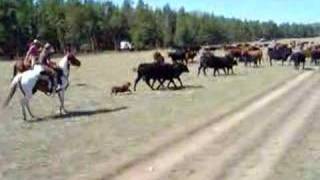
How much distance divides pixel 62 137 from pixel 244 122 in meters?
5.09

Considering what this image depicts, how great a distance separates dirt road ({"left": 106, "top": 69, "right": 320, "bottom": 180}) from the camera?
12.3 meters

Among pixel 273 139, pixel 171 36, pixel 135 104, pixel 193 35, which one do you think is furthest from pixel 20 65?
pixel 193 35

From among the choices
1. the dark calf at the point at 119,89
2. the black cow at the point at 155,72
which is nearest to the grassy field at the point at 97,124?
the dark calf at the point at 119,89

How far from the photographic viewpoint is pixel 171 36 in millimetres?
140000

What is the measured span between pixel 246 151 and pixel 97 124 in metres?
5.59

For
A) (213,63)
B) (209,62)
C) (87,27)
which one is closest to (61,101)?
(209,62)

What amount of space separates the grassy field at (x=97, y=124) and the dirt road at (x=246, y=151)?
89 centimetres

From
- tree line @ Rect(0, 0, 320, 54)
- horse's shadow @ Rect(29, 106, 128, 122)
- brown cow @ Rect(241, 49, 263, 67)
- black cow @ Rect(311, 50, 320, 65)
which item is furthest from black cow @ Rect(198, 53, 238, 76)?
tree line @ Rect(0, 0, 320, 54)

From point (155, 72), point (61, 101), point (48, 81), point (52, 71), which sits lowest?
point (155, 72)

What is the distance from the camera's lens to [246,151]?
47.2 feet

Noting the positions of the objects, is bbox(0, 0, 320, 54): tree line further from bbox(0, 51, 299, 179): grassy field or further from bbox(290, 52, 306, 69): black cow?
bbox(0, 51, 299, 179): grassy field

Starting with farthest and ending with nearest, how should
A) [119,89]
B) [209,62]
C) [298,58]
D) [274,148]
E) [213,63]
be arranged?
[298,58] < [213,63] < [209,62] < [119,89] < [274,148]

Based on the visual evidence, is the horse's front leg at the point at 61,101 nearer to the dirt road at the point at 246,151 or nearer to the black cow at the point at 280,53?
the dirt road at the point at 246,151

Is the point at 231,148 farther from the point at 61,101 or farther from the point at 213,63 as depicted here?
the point at 213,63
